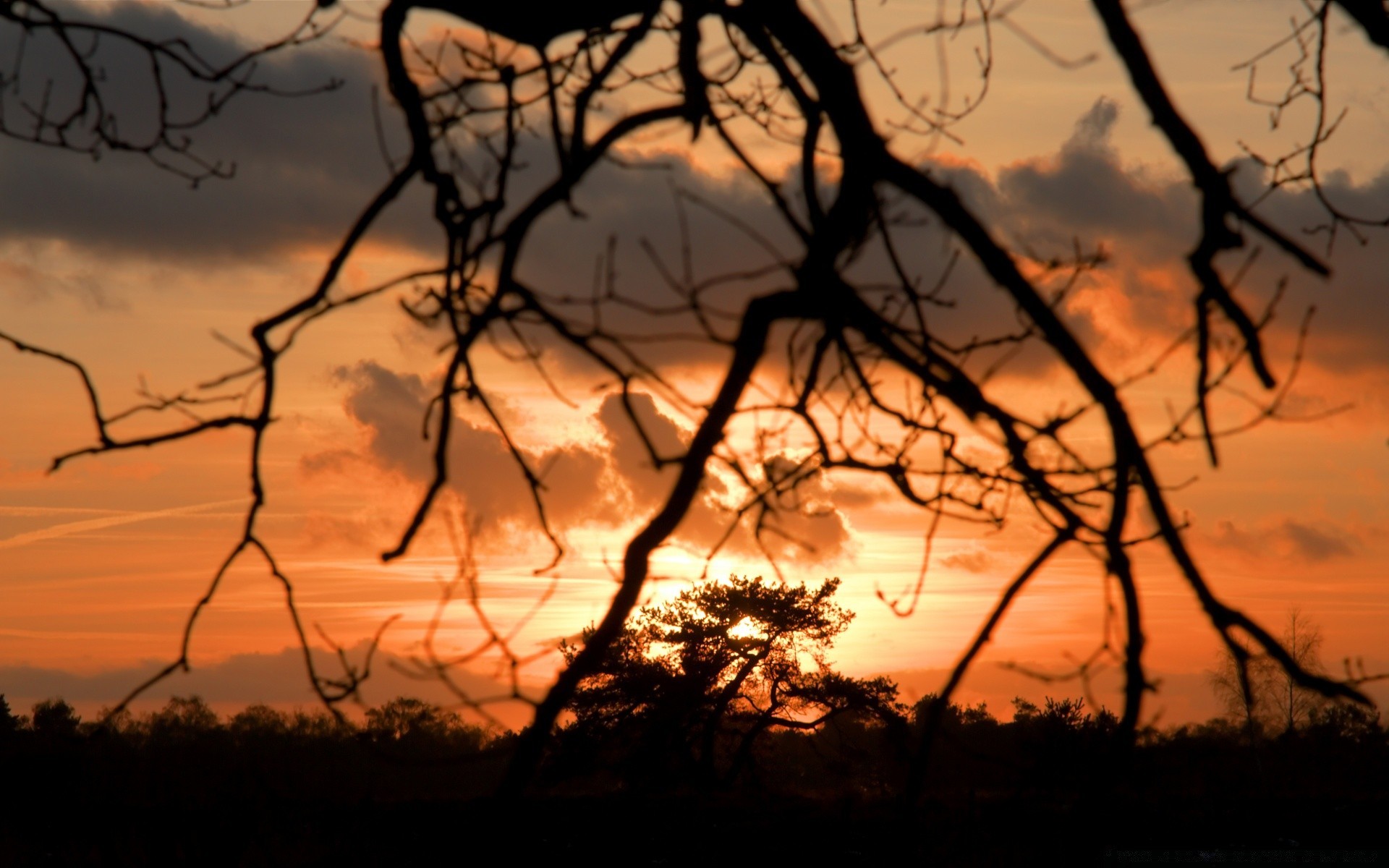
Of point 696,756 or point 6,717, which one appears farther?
point 6,717

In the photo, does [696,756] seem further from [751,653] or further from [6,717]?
[6,717]

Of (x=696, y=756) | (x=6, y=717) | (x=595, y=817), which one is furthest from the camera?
(x=6, y=717)

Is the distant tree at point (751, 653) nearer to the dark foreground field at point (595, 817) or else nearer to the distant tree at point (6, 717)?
the dark foreground field at point (595, 817)

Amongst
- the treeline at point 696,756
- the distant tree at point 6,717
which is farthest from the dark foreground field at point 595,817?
the distant tree at point 6,717

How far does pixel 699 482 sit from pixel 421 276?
3.52 feet

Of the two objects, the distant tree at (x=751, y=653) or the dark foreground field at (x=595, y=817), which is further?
the distant tree at (x=751, y=653)

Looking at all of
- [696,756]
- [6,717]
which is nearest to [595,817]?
[696,756]

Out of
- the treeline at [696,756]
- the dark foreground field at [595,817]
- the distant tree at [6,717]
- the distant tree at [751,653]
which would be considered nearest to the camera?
the treeline at [696,756]

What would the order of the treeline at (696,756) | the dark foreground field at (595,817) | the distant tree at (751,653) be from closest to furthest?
the treeline at (696,756)
the dark foreground field at (595,817)
the distant tree at (751,653)

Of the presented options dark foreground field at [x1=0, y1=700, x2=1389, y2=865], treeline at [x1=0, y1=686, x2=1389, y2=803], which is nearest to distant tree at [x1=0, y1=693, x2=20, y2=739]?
treeline at [x1=0, y1=686, x2=1389, y2=803]

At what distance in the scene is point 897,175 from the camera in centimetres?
261

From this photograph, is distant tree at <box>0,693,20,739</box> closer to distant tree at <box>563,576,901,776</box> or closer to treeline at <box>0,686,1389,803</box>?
treeline at <box>0,686,1389,803</box>

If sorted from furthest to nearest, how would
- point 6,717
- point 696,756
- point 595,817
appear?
point 6,717 < point 696,756 < point 595,817

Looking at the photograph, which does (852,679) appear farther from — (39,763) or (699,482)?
(699,482)
